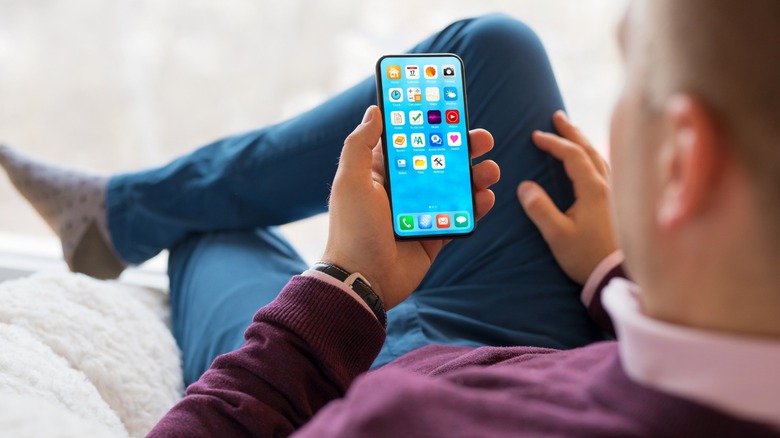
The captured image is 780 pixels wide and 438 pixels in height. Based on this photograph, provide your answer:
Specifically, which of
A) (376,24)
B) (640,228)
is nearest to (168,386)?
(640,228)

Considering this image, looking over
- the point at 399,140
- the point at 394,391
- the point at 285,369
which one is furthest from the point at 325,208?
the point at 394,391

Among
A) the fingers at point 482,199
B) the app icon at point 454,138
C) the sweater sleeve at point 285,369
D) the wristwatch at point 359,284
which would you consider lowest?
the sweater sleeve at point 285,369

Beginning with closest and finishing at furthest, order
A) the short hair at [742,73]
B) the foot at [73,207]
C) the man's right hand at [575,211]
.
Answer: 1. the short hair at [742,73]
2. the man's right hand at [575,211]
3. the foot at [73,207]

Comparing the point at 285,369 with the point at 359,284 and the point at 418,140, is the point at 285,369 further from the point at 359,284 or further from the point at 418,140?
the point at 418,140

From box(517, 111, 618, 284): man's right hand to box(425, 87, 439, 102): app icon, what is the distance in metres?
0.16

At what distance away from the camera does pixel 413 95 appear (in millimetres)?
768

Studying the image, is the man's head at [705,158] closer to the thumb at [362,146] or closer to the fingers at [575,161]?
the thumb at [362,146]

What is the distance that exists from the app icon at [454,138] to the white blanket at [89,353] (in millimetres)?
406

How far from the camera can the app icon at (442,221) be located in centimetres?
76

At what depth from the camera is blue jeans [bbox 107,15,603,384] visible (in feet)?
2.75

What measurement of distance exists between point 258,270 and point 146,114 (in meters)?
0.85

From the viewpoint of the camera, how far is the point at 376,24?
1708 millimetres

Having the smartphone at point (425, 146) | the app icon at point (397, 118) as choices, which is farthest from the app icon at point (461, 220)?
the app icon at point (397, 118)

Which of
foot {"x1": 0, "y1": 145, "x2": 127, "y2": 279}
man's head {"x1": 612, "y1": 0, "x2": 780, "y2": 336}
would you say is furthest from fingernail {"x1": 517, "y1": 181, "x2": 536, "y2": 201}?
foot {"x1": 0, "y1": 145, "x2": 127, "y2": 279}
